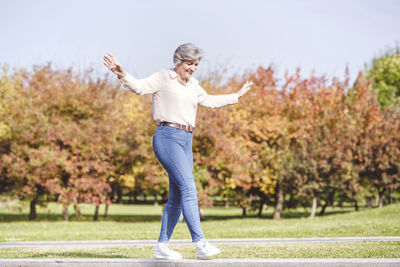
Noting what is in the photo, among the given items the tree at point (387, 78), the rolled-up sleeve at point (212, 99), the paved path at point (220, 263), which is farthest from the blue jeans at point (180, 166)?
the tree at point (387, 78)

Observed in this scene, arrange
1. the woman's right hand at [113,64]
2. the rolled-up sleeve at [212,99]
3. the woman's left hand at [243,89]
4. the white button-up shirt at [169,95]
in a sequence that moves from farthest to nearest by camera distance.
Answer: the woman's left hand at [243,89] → the rolled-up sleeve at [212,99] → the white button-up shirt at [169,95] → the woman's right hand at [113,64]

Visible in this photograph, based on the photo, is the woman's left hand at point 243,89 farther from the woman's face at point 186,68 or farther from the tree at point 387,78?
the tree at point 387,78

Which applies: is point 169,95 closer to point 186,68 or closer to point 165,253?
point 186,68

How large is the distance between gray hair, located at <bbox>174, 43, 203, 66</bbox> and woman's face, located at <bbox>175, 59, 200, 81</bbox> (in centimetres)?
5

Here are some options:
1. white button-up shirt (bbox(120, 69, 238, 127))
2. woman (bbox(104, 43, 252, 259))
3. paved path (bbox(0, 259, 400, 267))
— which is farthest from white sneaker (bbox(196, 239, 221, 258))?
white button-up shirt (bbox(120, 69, 238, 127))

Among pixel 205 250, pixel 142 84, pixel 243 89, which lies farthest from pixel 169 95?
pixel 205 250

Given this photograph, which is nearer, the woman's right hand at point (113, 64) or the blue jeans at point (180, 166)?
the woman's right hand at point (113, 64)

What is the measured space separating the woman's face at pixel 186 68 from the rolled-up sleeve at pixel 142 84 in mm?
211

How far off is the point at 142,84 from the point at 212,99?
3.09 ft

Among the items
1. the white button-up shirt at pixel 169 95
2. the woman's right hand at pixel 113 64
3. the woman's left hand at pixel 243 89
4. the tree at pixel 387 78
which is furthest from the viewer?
the tree at pixel 387 78

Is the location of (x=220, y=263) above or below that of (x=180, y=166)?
below

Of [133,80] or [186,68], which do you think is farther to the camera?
[186,68]

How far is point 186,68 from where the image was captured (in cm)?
526

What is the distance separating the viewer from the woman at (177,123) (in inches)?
200
